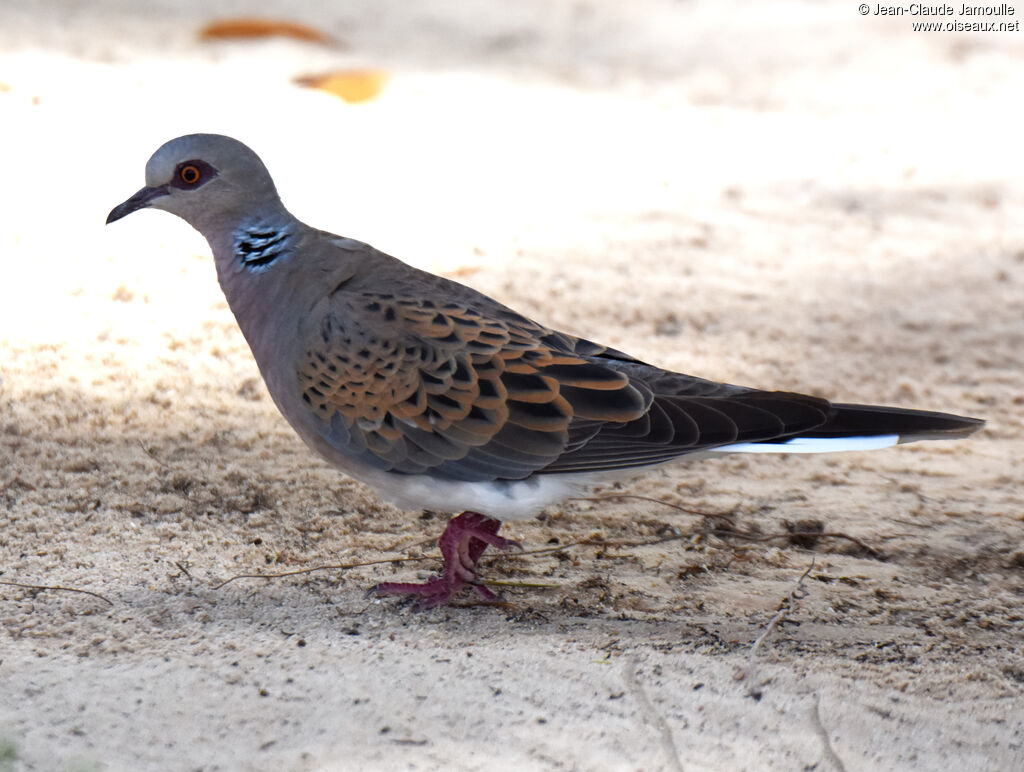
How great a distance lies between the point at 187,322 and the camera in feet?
15.6

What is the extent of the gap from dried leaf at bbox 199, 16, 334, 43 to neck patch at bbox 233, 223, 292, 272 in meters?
4.11

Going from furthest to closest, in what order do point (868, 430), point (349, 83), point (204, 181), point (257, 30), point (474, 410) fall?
point (257, 30) < point (349, 83) < point (204, 181) < point (474, 410) < point (868, 430)

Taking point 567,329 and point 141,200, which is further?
point 567,329

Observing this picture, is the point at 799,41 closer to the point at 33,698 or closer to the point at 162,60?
the point at 162,60

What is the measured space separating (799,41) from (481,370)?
5651 millimetres

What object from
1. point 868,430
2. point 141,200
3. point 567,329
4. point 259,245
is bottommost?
point 868,430

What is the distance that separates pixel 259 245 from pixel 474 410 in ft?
2.59

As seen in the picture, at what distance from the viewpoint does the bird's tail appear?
9.92 ft

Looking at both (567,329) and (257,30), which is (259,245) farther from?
(257,30)

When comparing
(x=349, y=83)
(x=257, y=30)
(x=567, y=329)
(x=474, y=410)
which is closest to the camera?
(x=474, y=410)

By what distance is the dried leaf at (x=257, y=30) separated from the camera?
285 inches

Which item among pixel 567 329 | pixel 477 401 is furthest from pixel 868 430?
pixel 567 329

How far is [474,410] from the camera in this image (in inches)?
125

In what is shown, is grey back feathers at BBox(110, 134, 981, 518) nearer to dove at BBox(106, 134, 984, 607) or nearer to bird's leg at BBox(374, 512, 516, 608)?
dove at BBox(106, 134, 984, 607)
